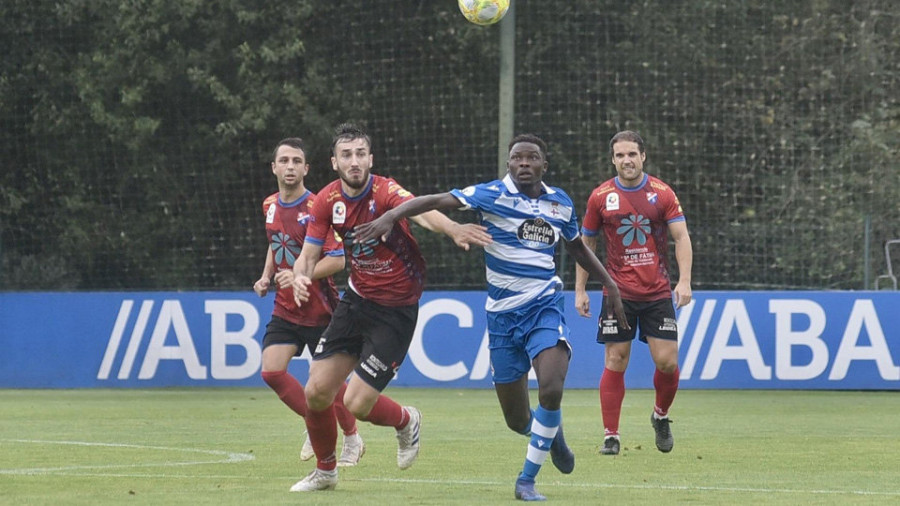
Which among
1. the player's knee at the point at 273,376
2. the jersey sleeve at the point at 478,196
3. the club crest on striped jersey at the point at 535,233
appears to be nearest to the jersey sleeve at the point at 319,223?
the jersey sleeve at the point at 478,196

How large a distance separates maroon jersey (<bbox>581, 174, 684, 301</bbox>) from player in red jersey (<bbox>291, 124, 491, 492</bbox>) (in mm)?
2461

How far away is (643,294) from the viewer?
1124cm

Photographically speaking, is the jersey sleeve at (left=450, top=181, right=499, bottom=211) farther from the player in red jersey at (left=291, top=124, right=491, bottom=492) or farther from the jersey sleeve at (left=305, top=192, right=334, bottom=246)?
the jersey sleeve at (left=305, top=192, right=334, bottom=246)

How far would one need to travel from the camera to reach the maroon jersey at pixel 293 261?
10.9 metres

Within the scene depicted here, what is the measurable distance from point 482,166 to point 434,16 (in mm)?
3463

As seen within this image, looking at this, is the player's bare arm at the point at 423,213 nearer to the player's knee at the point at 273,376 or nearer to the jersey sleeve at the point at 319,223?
the jersey sleeve at the point at 319,223

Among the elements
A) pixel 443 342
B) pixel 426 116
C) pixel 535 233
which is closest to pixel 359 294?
pixel 535 233

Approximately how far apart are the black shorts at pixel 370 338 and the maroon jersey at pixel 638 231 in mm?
2686

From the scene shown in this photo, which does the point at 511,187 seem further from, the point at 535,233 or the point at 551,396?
the point at 551,396

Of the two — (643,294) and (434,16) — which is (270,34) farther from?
(643,294)

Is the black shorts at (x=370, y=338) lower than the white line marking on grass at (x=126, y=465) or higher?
higher

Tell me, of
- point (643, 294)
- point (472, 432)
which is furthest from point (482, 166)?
point (643, 294)

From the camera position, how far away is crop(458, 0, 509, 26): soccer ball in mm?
15539

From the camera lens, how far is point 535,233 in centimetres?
870
